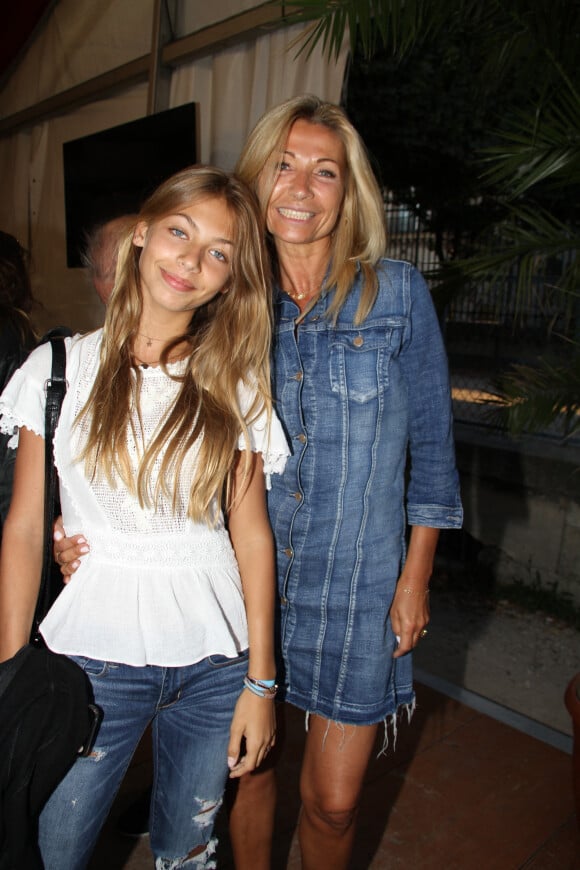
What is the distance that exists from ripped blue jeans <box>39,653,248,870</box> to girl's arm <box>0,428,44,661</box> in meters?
0.11

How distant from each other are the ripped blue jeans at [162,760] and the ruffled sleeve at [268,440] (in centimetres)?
36

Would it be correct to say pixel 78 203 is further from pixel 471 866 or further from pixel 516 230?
pixel 471 866

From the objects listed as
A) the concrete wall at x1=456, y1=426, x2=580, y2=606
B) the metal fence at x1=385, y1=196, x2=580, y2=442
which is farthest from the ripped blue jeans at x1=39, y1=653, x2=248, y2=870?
the metal fence at x1=385, y1=196, x2=580, y2=442

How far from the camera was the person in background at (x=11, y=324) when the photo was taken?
1.77 meters

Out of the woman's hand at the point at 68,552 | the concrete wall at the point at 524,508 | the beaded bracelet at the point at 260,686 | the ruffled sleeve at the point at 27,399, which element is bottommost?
the concrete wall at the point at 524,508

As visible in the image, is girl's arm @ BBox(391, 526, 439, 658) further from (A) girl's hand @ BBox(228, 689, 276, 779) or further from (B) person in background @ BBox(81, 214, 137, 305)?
(B) person in background @ BBox(81, 214, 137, 305)

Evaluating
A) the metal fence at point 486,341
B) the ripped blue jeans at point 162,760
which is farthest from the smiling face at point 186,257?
the metal fence at point 486,341

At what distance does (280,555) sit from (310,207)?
771mm

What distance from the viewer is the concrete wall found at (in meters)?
4.35

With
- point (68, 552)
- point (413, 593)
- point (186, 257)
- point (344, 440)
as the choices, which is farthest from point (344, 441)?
point (68, 552)

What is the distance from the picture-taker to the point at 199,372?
1.37 m

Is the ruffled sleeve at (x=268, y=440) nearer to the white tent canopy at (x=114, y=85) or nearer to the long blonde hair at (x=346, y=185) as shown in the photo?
the long blonde hair at (x=346, y=185)

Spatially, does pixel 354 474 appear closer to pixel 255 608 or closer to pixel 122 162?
pixel 255 608

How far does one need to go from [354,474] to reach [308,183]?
2.10 ft
